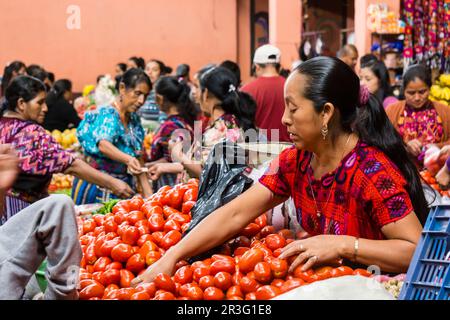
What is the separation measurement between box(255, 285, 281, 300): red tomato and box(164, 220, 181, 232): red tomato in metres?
0.71

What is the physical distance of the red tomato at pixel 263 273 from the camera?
2.27 metres

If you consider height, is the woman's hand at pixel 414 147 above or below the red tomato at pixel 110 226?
below

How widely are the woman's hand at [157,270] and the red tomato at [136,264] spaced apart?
103 mm

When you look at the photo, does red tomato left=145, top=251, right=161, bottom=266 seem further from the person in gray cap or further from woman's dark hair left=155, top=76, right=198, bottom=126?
the person in gray cap

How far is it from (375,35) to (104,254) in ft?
23.8

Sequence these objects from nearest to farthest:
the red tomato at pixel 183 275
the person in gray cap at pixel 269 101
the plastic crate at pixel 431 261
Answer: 1. the plastic crate at pixel 431 261
2. the red tomato at pixel 183 275
3. the person in gray cap at pixel 269 101

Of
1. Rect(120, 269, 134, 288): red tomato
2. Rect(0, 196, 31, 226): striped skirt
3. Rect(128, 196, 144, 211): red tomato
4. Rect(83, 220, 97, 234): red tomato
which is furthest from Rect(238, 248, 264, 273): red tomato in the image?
Rect(0, 196, 31, 226): striped skirt

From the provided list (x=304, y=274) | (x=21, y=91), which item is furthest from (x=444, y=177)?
(x=21, y=91)

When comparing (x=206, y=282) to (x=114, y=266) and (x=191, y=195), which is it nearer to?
(x=114, y=266)

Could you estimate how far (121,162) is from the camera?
4.70 metres

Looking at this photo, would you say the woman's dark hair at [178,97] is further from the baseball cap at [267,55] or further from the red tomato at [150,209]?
the red tomato at [150,209]

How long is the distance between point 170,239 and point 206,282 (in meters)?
0.47

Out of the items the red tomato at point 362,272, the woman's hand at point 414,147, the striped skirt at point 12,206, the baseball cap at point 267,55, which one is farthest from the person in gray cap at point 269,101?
the red tomato at point 362,272
